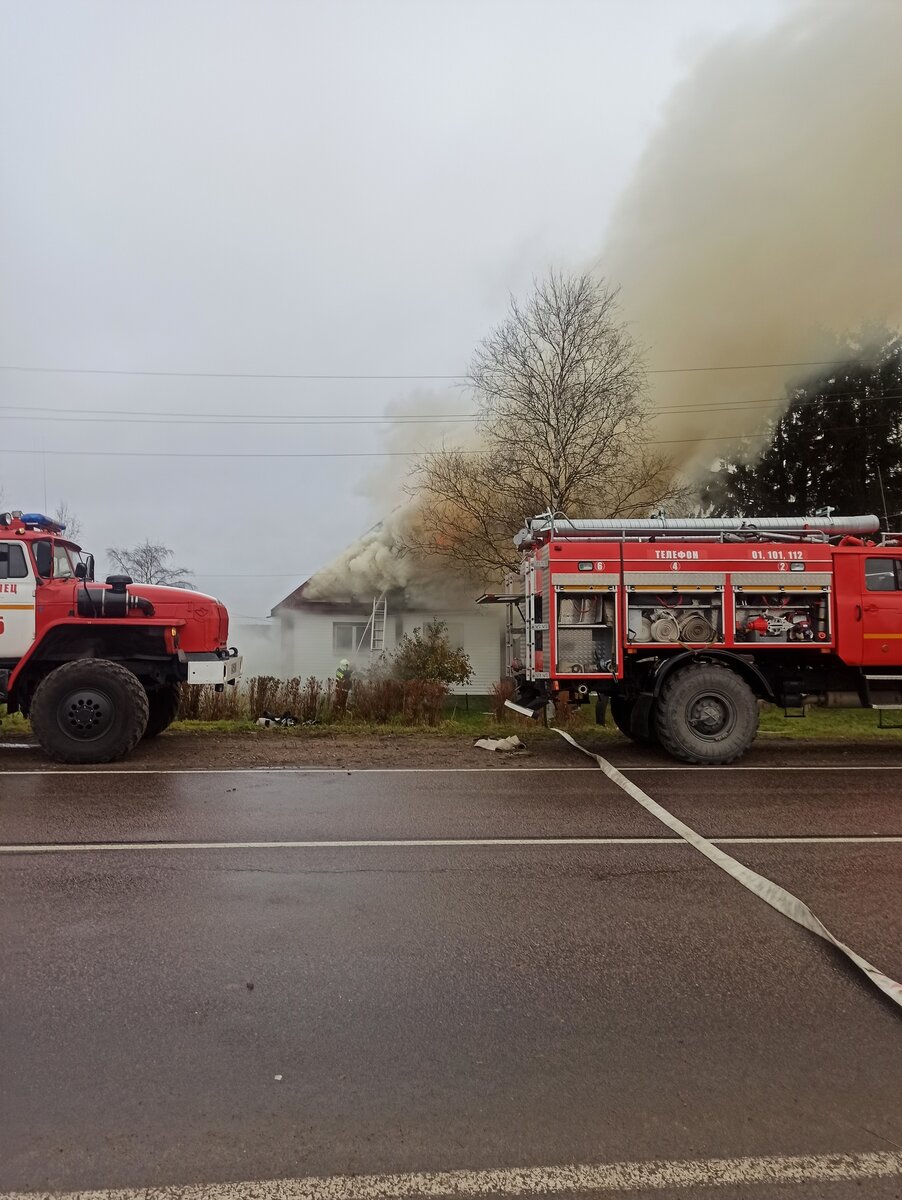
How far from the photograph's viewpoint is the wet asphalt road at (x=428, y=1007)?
241cm

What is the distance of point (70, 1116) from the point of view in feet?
8.15

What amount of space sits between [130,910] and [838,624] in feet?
26.1

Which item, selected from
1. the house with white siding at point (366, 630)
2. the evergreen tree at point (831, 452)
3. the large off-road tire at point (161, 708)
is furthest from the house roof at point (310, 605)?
the large off-road tire at point (161, 708)

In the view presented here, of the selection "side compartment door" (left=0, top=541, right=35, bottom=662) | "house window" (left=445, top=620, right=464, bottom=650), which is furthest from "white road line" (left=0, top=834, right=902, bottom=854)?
"house window" (left=445, top=620, right=464, bottom=650)

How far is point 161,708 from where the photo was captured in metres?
10.6

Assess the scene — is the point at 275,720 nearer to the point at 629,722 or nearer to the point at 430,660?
the point at 629,722

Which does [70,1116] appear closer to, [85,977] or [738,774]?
[85,977]

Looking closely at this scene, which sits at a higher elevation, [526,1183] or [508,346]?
[508,346]

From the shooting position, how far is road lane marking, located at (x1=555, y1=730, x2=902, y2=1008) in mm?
3418

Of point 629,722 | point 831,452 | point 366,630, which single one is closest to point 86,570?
point 629,722

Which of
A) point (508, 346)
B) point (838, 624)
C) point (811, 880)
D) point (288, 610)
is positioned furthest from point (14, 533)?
point (288, 610)

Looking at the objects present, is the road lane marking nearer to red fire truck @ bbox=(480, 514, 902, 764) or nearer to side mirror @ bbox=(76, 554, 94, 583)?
red fire truck @ bbox=(480, 514, 902, 764)

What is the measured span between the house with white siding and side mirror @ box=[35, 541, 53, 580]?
1409cm

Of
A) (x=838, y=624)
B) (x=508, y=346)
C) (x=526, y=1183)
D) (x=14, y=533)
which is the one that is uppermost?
(x=508, y=346)
